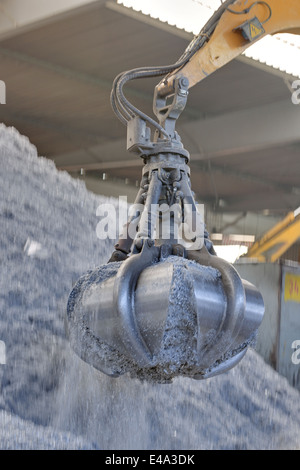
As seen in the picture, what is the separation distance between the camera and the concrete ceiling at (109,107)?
4.99 metres

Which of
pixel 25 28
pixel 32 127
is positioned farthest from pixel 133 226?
pixel 32 127

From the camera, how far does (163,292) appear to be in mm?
1563

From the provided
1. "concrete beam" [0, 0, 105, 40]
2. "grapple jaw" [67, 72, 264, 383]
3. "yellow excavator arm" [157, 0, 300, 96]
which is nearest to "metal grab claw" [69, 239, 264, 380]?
"grapple jaw" [67, 72, 264, 383]

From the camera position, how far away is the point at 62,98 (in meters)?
6.43

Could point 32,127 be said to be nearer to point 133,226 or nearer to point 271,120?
point 271,120

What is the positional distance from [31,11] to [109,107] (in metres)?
1.95

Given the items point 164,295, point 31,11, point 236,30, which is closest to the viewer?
point 164,295

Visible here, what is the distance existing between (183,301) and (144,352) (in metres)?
0.18

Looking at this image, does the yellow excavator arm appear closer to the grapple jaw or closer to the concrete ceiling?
the grapple jaw

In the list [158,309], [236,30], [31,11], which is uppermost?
[31,11]

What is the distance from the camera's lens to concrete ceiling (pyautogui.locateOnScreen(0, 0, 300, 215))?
4992 millimetres

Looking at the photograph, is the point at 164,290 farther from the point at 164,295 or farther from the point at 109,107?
the point at 109,107

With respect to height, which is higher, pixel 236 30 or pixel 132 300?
pixel 236 30

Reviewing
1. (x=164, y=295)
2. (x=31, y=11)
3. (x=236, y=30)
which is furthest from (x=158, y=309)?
(x=31, y=11)
